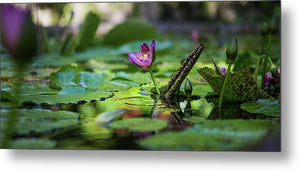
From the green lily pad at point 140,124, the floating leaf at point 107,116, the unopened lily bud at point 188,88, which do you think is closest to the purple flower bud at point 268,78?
the unopened lily bud at point 188,88

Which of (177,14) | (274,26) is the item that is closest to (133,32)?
(177,14)

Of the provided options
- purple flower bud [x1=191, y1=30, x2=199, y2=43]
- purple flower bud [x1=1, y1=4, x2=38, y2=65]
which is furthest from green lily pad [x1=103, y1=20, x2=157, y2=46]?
purple flower bud [x1=1, y1=4, x2=38, y2=65]

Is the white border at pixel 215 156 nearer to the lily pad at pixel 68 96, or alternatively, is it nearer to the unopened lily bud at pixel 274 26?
the unopened lily bud at pixel 274 26

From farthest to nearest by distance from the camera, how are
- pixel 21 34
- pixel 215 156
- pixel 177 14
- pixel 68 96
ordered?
1. pixel 177 14
2. pixel 68 96
3. pixel 215 156
4. pixel 21 34

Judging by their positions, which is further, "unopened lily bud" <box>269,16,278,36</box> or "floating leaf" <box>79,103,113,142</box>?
"unopened lily bud" <box>269,16,278,36</box>

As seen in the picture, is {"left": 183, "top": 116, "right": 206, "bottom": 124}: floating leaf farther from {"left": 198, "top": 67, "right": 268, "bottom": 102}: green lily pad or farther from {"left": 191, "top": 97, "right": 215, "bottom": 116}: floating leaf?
Result: {"left": 198, "top": 67, "right": 268, "bottom": 102}: green lily pad

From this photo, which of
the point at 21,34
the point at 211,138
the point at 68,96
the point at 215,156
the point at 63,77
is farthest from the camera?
the point at 63,77

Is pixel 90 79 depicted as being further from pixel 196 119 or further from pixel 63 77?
pixel 196 119
